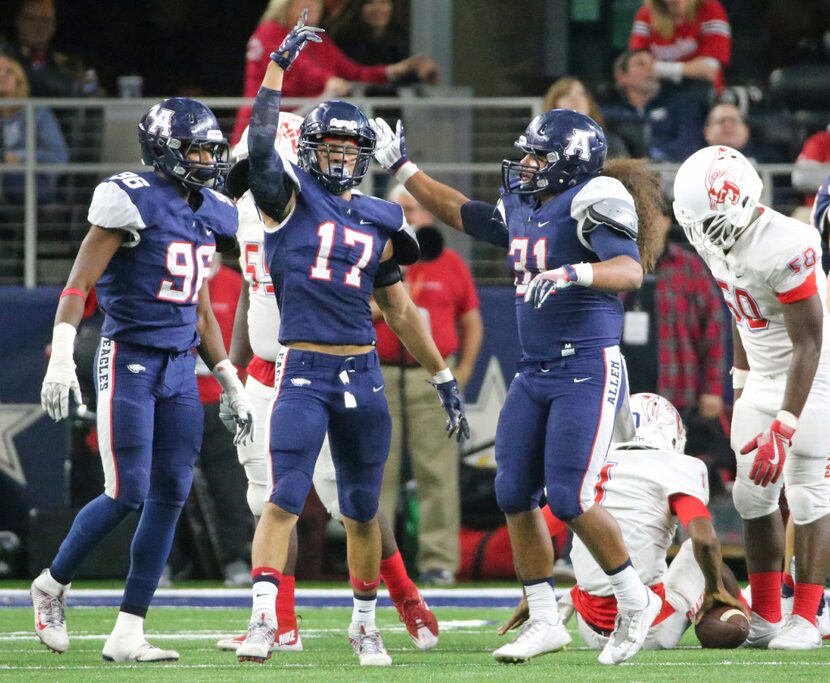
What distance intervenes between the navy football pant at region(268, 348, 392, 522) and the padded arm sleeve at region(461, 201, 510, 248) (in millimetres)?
703

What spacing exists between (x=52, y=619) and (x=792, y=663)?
2538 mm

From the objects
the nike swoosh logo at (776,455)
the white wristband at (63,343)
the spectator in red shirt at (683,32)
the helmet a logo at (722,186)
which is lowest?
the nike swoosh logo at (776,455)

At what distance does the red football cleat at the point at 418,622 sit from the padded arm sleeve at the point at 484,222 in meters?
1.36

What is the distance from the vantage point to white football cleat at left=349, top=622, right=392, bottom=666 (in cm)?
544

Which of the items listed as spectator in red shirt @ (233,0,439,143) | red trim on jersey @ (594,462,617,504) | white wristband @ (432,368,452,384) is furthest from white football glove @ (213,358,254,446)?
spectator in red shirt @ (233,0,439,143)

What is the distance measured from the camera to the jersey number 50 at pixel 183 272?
223 inches

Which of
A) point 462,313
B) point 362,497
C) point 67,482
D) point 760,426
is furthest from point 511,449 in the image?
point 67,482

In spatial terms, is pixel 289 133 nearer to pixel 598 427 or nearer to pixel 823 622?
pixel 598 427

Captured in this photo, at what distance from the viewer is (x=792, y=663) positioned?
5434 millimetres

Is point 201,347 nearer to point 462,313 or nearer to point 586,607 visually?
point 586,607

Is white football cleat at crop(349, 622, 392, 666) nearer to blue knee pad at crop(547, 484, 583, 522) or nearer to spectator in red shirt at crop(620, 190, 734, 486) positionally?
blue knee pad at crop(547, 484, 583, 522)

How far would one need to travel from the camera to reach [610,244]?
5.43 m

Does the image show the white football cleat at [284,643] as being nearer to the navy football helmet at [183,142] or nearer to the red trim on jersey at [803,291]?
the navy football helmet at [183,142]

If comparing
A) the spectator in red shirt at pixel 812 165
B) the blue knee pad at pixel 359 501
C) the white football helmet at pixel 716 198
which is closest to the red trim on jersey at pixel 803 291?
the white football helmet at pixel 716 198
